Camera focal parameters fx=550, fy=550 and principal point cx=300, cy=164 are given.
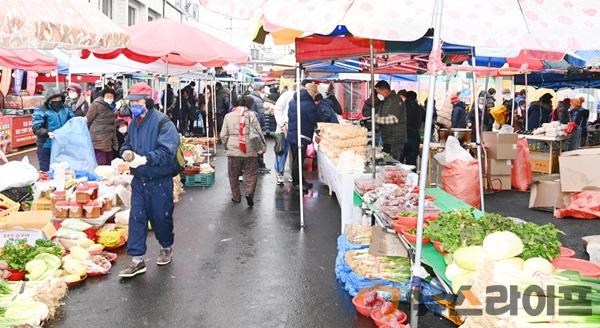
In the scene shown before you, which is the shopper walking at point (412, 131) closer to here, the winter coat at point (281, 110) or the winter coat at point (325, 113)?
the winter coat at point (325, 113)

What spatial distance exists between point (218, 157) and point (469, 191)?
Answer: 10305mm

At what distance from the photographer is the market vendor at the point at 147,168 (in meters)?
6.23

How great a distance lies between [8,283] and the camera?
5527 mm

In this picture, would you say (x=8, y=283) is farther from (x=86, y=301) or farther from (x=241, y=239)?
(x=241, y=239)

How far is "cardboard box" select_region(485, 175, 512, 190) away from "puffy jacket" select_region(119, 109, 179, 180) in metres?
7.87

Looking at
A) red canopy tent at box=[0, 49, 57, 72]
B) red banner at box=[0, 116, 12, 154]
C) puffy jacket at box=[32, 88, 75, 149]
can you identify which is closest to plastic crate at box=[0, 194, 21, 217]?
puffy jacket at box=[32, 88, 75, 149]

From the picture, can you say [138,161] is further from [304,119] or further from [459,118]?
[459,118]

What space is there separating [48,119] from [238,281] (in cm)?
565

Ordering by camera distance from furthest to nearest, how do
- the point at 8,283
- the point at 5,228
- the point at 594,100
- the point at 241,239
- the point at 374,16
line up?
the point at 594,100, the point at 241,239, the point at 5,228, the point at 8,283, the point at 374,16

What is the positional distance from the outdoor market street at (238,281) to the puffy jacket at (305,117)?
6.37 feet

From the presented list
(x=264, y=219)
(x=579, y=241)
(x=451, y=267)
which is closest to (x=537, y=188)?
(x=579, y=241)

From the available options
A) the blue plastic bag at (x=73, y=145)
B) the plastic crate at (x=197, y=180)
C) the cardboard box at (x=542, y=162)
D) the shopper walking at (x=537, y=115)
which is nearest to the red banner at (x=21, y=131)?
the plastic crate at (x=197, y=180)

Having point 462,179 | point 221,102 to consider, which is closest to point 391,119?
point 462,179

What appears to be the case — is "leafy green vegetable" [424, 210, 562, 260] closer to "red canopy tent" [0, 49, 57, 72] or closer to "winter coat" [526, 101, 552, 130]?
"red canopy tent" [0, 49, 57, 72]
